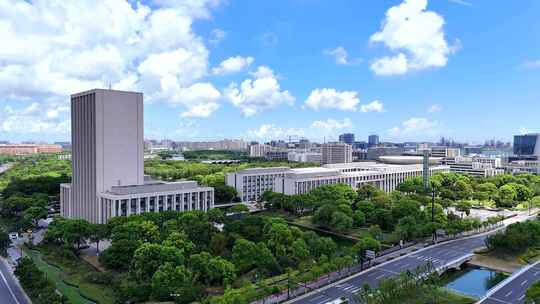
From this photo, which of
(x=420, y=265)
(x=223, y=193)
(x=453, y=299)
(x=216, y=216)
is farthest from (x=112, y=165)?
(x=453, y=299)

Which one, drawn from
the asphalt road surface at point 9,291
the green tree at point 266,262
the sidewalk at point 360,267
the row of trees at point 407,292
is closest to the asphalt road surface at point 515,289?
the row of trees at point 407,292

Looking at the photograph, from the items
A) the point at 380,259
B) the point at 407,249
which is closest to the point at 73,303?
the point at 380,259

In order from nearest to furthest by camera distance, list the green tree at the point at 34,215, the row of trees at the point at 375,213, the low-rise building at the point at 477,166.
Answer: the row of trees at the point at 375,213 → the green tree at the point at 34,215 → the low-rise building at the point at 477,166

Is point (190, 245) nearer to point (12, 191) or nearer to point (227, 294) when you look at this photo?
point (227, 294)

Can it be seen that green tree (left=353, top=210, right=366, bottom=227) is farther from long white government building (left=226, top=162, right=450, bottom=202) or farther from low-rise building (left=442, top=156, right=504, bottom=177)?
low-rise building (left=442, top=156, right=504, bottom=177)

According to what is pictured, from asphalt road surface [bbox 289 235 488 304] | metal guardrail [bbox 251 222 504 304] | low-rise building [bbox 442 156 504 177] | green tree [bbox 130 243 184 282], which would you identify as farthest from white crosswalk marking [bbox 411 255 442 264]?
low-rise building [bbox 442 156 504 177]

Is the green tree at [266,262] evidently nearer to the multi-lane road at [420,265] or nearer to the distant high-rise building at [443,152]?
the multi-lane road at [420,265]

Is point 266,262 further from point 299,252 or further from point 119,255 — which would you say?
point 119,255
